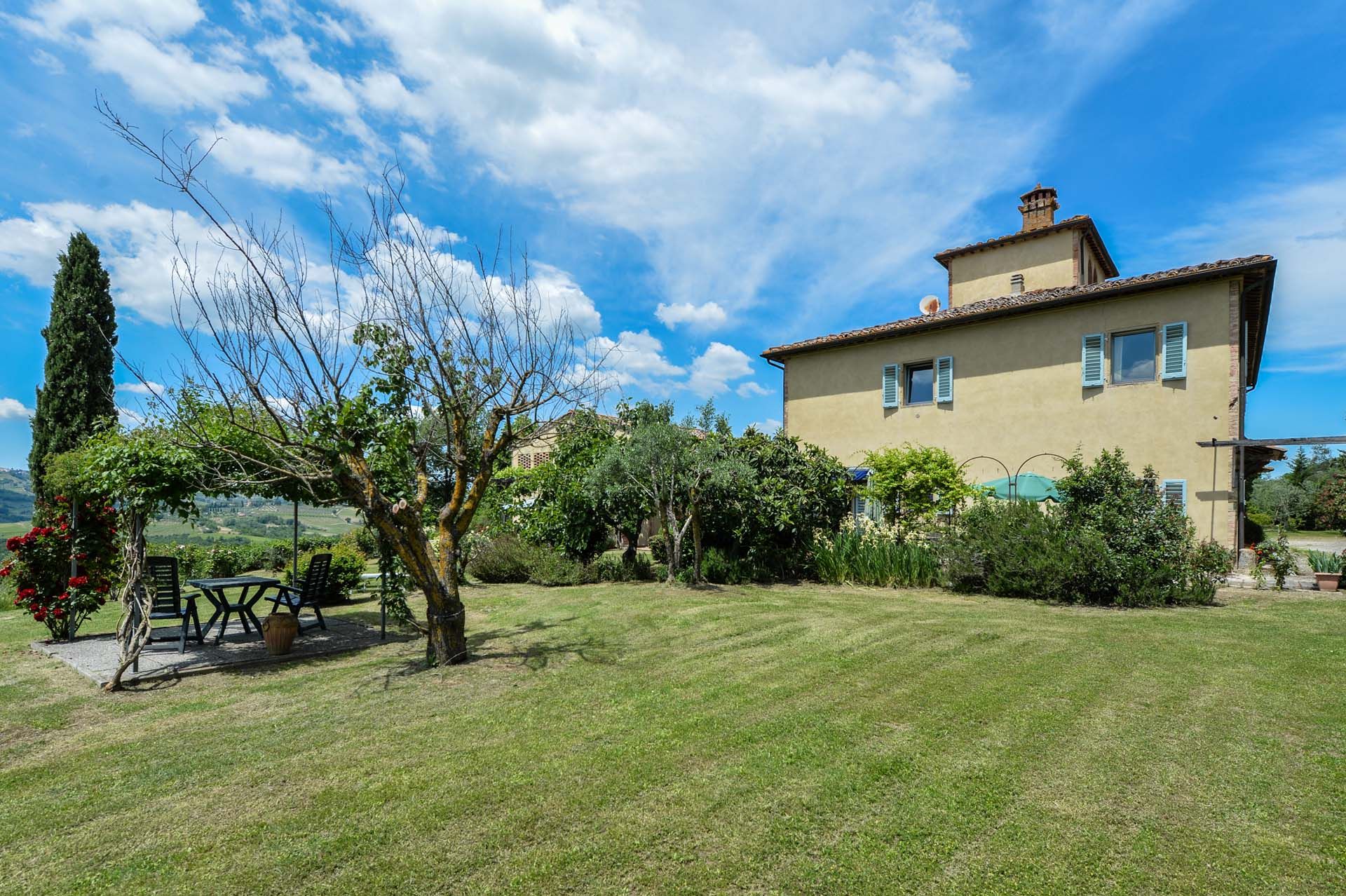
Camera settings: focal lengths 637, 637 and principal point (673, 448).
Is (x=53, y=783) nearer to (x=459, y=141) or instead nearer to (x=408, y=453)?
(x=408, y=453)

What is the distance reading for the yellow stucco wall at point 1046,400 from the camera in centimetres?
1353

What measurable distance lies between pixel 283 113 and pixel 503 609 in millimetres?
7676

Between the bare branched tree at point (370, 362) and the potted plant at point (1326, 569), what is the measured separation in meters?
14.2

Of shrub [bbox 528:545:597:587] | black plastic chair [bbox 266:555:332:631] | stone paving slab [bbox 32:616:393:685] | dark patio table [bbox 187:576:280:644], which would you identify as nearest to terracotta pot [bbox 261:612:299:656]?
stone paving slab [bbox 32:616:393:685]

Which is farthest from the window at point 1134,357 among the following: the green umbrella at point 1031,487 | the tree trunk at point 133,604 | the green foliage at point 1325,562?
the tree trunk at point 133,604

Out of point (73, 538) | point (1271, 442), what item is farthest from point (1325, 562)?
point (73, 538)

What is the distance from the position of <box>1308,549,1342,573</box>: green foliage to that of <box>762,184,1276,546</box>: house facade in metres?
1.42

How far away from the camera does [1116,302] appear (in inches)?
586

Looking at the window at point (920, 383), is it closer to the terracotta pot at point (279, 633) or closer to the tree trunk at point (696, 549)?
the tree trunk at point (696, 549)

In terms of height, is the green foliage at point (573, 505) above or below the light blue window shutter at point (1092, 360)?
below

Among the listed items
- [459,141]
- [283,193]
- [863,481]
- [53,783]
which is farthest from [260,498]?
[863,481]

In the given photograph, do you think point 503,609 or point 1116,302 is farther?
point 1116,302

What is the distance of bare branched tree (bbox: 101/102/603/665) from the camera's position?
5859mm

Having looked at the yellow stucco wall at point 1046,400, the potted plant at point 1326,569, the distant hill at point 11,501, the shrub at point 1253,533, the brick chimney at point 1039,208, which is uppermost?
the brick chimney at point 1039,208
